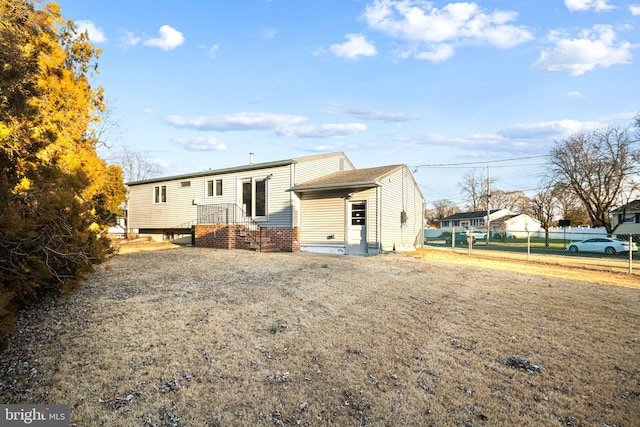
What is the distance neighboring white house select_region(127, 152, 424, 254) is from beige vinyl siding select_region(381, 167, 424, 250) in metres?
0.04

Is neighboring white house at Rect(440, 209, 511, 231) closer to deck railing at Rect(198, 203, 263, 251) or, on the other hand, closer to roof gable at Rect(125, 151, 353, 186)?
roof gable at Rect(125, 151, 353, 186)

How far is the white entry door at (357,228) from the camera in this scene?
13.8 metres

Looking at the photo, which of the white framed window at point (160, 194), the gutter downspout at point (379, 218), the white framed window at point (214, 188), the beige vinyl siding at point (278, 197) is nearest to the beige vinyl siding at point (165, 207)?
the white framed window at point (160, 194)

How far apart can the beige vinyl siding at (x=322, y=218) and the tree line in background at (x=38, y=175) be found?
825 centimetres

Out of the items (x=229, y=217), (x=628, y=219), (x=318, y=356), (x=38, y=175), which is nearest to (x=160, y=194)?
(x=229, y=217)

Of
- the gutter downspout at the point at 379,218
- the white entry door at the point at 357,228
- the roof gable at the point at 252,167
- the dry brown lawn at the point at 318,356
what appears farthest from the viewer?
the roof gable at the point at 252,167

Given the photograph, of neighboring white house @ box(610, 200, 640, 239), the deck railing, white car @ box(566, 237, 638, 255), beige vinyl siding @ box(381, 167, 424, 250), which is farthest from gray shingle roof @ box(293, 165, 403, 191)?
neighboring white house @ box(610, 200, 640, 239)

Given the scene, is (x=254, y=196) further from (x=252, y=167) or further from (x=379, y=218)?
(x=379, y=218)

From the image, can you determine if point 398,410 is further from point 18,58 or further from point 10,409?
point 18,58

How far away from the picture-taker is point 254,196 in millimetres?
15203

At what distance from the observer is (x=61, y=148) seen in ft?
27.3

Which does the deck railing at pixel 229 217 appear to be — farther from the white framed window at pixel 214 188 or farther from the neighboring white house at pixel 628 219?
the neighboring white house at pixel 628 219

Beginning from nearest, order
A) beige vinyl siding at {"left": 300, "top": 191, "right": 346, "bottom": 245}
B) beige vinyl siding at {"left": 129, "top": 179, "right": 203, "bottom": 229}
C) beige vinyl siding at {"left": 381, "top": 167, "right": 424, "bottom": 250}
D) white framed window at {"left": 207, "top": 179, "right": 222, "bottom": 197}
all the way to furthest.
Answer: beige vinyl siding at {"left": 300, "top": 191, "right": 346, "bottom": 245} < beige vinyl siding at {"left": 381, "top": 167, "right": 424, "bottom": 250} < white framed window at {"left": 207, "top": 179, "right": 222, "bottom": 197} < beige vinyl siding at {"left": 129, "top": 179, "right": 203, "bottom": 229}

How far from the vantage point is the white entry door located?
13812 mm
